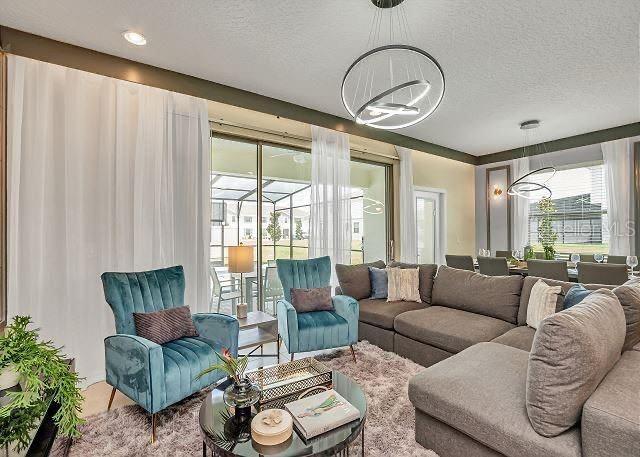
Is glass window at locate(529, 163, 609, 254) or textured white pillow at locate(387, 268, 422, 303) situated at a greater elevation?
glass window at locate(529, 163, 609, 254)

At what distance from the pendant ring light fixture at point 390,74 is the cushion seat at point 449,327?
5.77 feet

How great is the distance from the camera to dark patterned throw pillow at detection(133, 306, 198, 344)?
232cm

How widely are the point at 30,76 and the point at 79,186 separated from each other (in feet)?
3.04

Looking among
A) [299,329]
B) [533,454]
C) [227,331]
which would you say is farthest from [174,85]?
[533,454]

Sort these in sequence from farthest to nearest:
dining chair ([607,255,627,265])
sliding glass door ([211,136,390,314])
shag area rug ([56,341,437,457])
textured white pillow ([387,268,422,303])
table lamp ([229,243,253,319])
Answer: dining chair ([607,255,627,265])
sliding glass door ([211,136,390,314])
textured white pillow ([387,268,422,303])
table lamp ([229,243,253,319])
shag area rug ([56,341,437,457])

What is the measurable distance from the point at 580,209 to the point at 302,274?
16.8 feet

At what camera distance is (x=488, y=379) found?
1.74 metres

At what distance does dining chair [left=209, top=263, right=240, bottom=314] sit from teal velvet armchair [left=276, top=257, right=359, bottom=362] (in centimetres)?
89

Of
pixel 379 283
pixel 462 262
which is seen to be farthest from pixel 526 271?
pixel 379 283

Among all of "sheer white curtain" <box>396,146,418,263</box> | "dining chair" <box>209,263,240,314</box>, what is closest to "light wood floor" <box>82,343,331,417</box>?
"dining chair" <box>209,263,240,314</box>

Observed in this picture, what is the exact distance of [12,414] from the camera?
1.11 metres

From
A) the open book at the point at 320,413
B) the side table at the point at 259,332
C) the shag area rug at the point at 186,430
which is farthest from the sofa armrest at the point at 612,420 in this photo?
the side table at the point at 259,332

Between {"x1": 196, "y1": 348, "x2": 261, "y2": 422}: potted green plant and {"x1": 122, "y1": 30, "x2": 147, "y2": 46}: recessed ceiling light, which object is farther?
{"x1": 122, "y1": 30, "x2": 147, "y2": 46}: recessed ceiling light

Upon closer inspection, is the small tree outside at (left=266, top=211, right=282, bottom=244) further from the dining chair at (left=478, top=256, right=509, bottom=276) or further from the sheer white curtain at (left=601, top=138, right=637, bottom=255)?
the sheer white curtain at (left=601, top=138, right=637, bottom=255)
